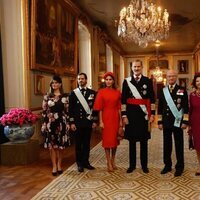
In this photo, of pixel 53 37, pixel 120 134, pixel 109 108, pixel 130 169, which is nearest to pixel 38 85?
pixel 53 37

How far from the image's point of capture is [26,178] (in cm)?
445

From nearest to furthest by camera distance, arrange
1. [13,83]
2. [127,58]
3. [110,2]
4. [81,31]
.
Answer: [13,83] → [110,2] → [81,31] → [127,58]

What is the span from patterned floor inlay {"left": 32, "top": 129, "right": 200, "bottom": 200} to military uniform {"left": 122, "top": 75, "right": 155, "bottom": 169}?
40cm

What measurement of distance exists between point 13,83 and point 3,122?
4.02 ft

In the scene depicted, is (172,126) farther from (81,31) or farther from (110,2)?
(81,31)

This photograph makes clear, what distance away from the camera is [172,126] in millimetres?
4461

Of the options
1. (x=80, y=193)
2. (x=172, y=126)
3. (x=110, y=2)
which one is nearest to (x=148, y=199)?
(x=80, y=193)

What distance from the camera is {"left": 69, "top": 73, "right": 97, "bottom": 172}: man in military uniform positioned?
4.80 m

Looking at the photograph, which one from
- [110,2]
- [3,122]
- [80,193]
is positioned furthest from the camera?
[110,2]

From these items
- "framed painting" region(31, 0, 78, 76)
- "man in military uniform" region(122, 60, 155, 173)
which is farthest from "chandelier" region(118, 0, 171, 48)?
"man in military uniform" region(122, 60, 155, 173)

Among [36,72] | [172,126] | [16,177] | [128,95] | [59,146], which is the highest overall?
[36,72]

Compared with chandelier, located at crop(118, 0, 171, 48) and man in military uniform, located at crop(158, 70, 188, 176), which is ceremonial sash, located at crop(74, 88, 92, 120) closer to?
man in military uniform, located at crop(158, 70, 188, 176)

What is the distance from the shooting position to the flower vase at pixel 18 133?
17.8ft

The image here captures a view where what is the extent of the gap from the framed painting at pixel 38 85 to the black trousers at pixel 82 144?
2348mm
